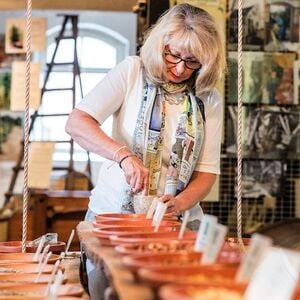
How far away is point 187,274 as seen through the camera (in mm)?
1199

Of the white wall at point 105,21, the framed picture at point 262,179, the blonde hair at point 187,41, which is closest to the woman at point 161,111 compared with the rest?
the blonde hair at point 187,41

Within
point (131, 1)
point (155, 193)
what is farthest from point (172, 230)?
point (131, 1)

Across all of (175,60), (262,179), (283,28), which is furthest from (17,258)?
(283,28)

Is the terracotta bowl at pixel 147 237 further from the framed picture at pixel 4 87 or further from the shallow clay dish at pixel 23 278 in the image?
the framed picture at pixel 4 87

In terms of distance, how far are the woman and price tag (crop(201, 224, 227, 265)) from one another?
1.08 meters

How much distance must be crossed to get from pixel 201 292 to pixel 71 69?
8130 millimetres

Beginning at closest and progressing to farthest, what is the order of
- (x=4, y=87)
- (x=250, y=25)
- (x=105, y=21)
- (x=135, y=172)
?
(x=135, y=172) → (x=250, y=25) → (x=4, y=87) → (x=105, y=21)

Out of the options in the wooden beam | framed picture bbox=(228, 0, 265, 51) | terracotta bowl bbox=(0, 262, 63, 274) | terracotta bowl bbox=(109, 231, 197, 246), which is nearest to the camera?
terracotta bowl bbox=(109, 231, 197, 246)

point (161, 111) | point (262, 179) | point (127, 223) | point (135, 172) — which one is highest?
point (161, 111)

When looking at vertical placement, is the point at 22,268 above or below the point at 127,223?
below

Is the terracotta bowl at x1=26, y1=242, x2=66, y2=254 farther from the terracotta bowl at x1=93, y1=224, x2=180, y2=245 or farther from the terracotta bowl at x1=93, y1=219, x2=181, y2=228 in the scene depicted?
the terracotta bowl at x1=93, y1=224, x2=180, y2=245

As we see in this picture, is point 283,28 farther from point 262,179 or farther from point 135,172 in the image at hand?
point 135,172

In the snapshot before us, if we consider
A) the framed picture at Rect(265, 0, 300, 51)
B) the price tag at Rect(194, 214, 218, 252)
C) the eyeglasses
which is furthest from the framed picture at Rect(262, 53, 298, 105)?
the price tag at Rect(194, 214, 218, 252)

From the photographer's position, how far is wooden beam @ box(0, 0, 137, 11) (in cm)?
605
